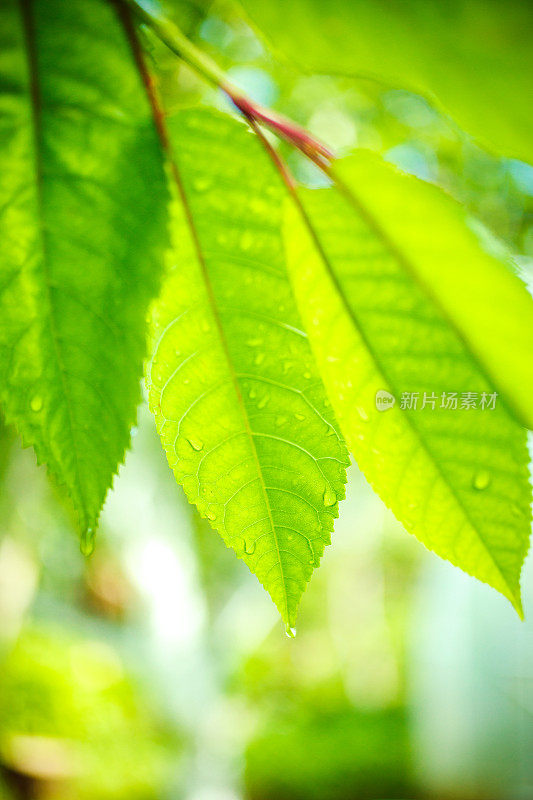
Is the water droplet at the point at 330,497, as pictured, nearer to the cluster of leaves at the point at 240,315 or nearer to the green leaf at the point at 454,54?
the cluster of leaves at the point at 240,315

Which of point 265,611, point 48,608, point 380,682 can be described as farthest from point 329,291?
point 380,682

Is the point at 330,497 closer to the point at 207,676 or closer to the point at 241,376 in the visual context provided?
the point at 241,376

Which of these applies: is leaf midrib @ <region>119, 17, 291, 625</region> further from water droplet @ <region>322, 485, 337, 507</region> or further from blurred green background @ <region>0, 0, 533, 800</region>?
blurred green background @ <region>0, 0, 533, 800</region>

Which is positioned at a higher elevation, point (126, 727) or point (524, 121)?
point (524, 121)

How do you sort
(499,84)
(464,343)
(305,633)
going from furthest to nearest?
1. (305,633)
2. (464,343)
3. (499,84)

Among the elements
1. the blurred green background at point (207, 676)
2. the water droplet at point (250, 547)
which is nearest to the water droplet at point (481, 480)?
the water droplet at point (250, 547)

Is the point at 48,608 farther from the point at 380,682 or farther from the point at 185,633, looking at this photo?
the point at 380,682
